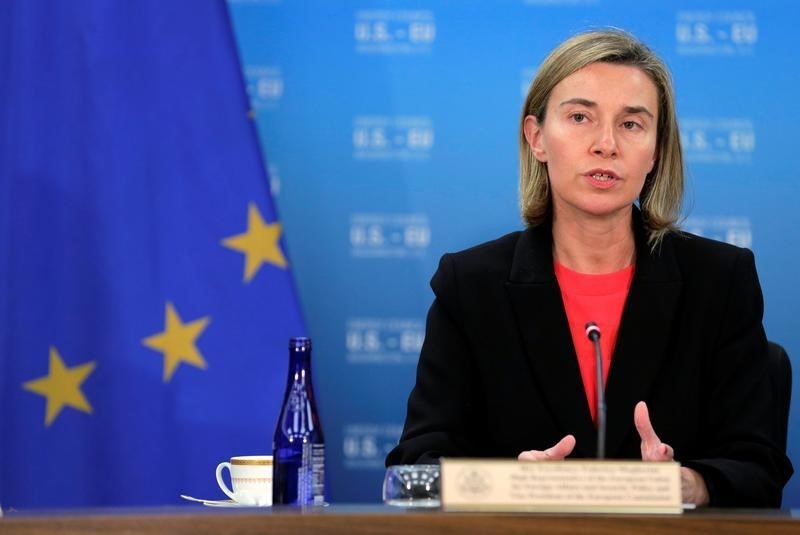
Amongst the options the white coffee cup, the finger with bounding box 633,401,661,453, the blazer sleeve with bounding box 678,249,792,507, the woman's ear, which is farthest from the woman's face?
the white coffee cup

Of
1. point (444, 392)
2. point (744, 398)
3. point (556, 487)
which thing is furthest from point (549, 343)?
point (556, 487)

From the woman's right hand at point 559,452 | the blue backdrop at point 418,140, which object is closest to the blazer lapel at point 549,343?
the woman's right hand at point 559,452

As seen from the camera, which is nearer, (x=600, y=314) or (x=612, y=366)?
(x=612, y=366)

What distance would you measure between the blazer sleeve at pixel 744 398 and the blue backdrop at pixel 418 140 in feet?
3.83

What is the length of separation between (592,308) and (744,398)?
1.18 ft

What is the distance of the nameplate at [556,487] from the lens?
120 cm

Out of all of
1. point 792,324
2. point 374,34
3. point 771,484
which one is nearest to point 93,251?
point 374,34

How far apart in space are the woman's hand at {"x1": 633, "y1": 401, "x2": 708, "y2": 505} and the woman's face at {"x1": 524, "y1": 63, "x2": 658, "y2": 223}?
60cm

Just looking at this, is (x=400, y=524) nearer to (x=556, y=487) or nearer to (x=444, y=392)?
(x=556, y=487)

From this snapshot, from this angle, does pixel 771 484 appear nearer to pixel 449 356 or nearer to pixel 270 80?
pixel 449 356

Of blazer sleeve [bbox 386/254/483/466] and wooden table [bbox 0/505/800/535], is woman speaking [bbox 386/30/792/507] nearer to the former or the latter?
blazer sleeve [bbox 386/254/483/466]

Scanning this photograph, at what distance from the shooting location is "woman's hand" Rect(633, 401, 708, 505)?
5.62ft

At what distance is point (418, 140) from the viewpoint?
344 cm

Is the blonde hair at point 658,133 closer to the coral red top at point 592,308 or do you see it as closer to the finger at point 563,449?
the coral red top at point 592,308
